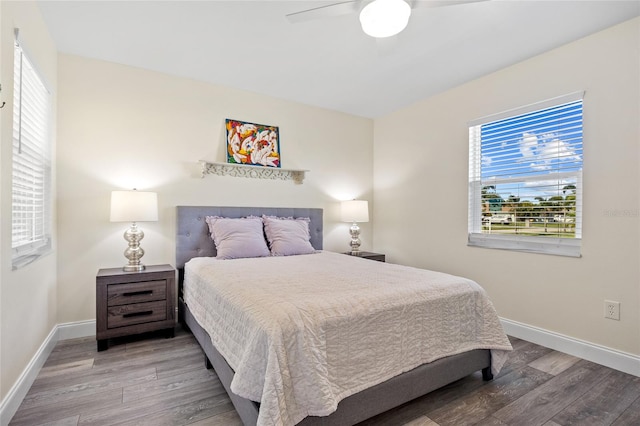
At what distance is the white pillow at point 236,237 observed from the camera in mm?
3033

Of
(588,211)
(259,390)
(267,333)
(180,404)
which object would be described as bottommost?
(180,404)

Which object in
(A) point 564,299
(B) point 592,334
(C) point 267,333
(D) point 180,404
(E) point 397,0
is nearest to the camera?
(C) point 267,333

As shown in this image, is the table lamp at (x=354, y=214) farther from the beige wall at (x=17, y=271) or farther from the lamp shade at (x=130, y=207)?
the beige wall at (x=17, y=271)

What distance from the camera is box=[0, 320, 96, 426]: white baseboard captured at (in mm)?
1651

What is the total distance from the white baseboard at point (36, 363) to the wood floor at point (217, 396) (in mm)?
52

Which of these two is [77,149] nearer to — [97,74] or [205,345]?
[97,74]

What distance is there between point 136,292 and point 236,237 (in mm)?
942

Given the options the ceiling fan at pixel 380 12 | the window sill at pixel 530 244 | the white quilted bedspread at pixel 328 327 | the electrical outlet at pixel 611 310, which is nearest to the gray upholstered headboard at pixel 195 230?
the white quilted bedspread at pixel 328 327

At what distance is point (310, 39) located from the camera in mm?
2555

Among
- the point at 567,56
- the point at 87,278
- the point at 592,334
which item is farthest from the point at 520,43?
the point at 87,278

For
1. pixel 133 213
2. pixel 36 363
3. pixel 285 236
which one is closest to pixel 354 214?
pixel 285 236

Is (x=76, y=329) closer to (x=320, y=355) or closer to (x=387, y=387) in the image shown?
(x=320, y=355)

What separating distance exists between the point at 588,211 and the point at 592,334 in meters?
0.94

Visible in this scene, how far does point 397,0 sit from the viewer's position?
1.65 meters
